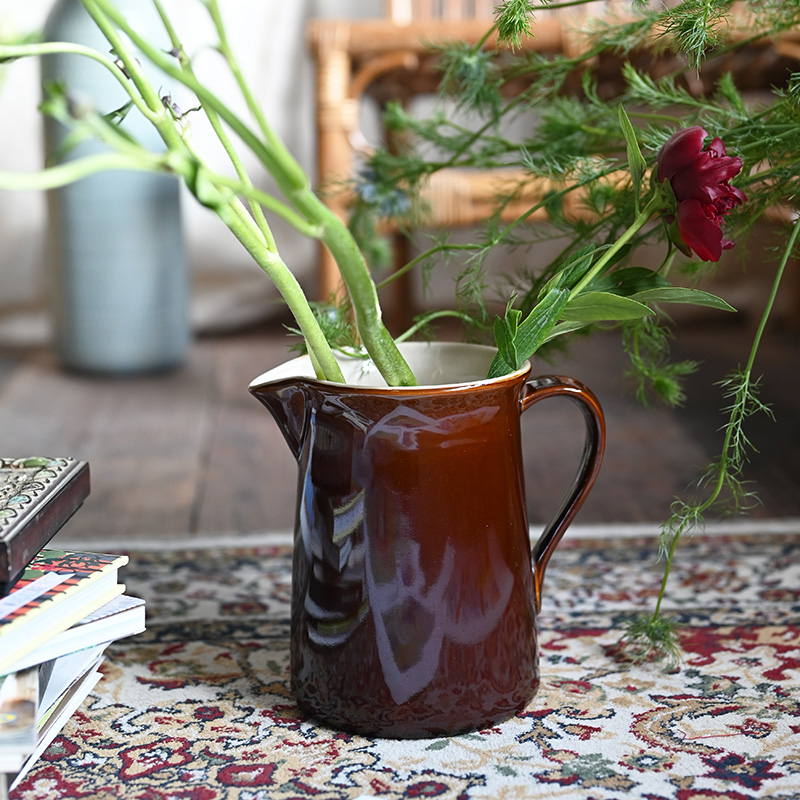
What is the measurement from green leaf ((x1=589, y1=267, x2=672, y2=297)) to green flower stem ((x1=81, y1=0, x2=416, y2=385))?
0.12 metres

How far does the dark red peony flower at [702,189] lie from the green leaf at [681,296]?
19 mm

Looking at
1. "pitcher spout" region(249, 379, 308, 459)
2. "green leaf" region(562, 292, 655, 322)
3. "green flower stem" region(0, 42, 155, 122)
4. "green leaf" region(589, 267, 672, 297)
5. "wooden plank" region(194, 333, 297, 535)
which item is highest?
"green flower stem" region(0, 42, 155, 122)

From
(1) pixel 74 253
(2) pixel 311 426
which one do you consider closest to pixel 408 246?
(1) pixel 74 253

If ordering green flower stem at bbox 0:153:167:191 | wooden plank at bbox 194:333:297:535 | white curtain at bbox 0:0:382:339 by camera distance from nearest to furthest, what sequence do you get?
green flower stem at bbox 0:153:167:191, wooden plank at bbox 194:333:297:535, white curtain at bbox 0:0:382:339

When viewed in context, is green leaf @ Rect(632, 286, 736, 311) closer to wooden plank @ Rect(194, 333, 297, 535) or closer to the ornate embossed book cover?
the ornate embossed book cover

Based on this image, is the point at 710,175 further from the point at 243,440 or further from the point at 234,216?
the point at 243,440

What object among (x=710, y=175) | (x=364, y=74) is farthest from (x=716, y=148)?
(x=364, y=74)

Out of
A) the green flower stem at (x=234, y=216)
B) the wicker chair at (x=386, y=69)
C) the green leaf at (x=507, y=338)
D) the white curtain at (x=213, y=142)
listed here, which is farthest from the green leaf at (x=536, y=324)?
the white curtain at (x=213, y=142)

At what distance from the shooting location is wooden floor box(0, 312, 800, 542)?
3.48ft

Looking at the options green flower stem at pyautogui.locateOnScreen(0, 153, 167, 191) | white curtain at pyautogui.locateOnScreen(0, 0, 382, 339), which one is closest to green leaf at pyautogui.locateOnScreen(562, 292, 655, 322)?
green flower stem at pyautogui.locateOnScreen(0, 153, 167, 191)

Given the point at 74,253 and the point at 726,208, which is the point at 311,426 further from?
the point at 74,253

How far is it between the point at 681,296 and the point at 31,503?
34cm

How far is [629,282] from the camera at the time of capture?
21.5 inches

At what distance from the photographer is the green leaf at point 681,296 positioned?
0.52 metres
